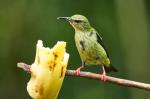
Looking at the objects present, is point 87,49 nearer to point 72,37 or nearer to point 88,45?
point 88,45

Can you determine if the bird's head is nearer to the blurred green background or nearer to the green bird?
the green bird

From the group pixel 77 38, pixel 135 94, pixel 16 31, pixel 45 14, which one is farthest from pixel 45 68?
pixel 16 31

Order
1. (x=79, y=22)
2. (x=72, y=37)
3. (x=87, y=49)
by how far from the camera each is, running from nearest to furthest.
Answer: (x=79, y=22), (x=87, y=49), (x=72, y=37)

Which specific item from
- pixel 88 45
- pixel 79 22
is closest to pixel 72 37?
pixel 88 45

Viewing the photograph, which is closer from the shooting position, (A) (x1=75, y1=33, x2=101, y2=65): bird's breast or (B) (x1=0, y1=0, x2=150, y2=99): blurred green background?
(A) (x1=75, y1=33, x2=101, y2=65): bird's breast

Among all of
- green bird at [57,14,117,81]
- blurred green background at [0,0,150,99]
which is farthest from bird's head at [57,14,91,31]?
blurred green background at [0,0,150,99]

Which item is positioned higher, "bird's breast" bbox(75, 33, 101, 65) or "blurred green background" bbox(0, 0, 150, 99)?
"bird's breast" bbox(75, 33, 101, 65)
